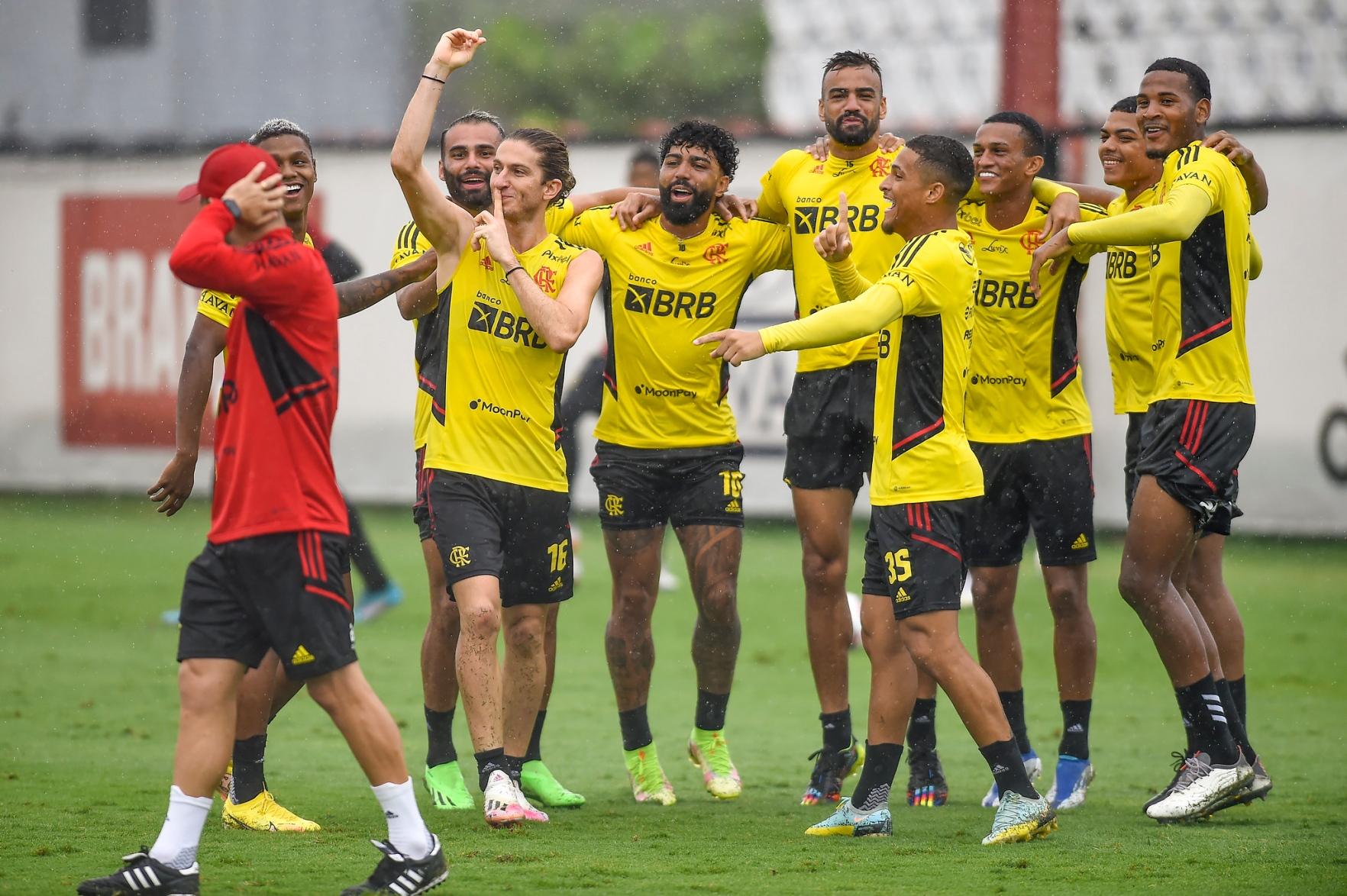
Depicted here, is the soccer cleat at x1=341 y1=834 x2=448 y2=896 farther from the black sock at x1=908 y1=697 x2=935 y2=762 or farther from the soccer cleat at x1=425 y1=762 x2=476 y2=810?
the black sock at x1=908 y1=697 x2=935 y2=762

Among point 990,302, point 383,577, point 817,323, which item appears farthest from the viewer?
point 383,577

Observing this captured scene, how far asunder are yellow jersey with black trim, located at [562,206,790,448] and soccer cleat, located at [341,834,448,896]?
2.59m

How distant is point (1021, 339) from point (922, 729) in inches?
68.5

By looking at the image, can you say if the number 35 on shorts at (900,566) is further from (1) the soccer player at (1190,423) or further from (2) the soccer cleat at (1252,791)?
(2) the soccer cleat at (1252,791)

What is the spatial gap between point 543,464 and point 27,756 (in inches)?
115

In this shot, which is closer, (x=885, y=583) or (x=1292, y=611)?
(x=885, y=583)

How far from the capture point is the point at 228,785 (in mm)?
6395

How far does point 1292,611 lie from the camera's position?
39.7 feet

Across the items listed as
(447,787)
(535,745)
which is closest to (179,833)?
(447,787)

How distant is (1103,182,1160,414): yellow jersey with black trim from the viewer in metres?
6.90

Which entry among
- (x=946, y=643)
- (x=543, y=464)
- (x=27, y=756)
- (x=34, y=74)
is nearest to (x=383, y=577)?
(x=27, y=756)

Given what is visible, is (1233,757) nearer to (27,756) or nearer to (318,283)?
(318,283)

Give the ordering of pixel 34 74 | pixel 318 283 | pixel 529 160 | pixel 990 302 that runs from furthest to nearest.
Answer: pixel 34 74, pixel 990 302, pixel 529 160, pixel 318 283

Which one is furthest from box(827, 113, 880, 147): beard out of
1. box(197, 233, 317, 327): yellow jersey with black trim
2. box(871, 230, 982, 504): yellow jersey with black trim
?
box(197, 233, 317, 327): yellow jersey with black trim
